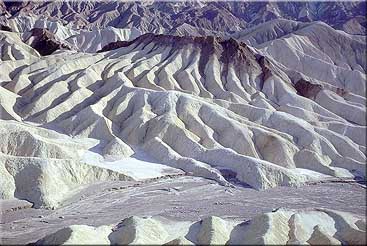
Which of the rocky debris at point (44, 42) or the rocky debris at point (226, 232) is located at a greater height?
the rocky debris at point (226, 232)

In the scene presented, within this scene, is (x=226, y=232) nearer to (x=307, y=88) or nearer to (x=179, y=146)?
(x=179, y=146)

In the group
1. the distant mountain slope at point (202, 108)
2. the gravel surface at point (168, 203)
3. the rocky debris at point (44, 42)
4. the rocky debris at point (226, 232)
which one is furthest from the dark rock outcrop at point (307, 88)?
the rocky debris at point (44, 42)

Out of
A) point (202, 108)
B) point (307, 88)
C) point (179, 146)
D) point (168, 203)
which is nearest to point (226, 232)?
point (168, 203)

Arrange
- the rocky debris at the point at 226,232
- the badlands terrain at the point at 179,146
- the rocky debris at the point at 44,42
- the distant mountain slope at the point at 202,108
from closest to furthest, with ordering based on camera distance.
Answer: the rocky debris at the point at 226,232
the badlands terrain at the point at 179,146
the distant mountain slope at the point at 202,108
the rocky debris at the point at 44,42

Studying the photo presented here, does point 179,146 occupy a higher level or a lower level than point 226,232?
lower

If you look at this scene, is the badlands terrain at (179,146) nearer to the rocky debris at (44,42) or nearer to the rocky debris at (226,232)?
the rocky debris at (226,232)

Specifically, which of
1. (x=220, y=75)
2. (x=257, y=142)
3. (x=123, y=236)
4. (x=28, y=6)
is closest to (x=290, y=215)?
(x=123, y=236)
